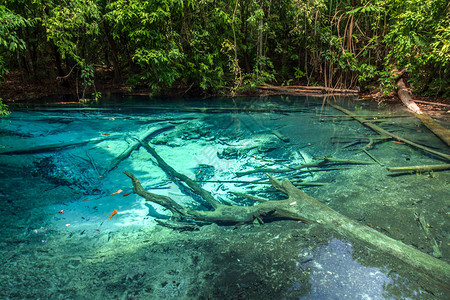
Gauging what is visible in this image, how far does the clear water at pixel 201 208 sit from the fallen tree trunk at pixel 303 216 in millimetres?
86

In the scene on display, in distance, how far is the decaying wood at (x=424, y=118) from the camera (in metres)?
4.83

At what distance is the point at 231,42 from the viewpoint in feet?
32.3

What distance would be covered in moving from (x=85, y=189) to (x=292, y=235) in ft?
7.96

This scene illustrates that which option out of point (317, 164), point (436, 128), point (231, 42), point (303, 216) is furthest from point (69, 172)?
point (231, 42)

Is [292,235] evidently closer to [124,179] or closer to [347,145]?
[124,179]

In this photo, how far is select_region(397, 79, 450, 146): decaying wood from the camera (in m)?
4.83

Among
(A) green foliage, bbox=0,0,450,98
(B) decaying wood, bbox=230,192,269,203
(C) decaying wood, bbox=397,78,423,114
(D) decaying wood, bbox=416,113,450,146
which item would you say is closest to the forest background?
(A) green foliage, bbox=0,0,450,98

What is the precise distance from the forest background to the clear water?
3.25 m

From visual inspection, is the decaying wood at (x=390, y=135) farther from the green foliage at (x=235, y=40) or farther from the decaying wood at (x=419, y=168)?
the green foliage at (x=235, y=40)

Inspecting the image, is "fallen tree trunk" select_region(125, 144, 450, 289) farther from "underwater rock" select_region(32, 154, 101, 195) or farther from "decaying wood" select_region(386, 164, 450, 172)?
"decaying wood" select_region(386, 164, 450, 172)

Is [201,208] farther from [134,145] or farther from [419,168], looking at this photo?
[419,168]

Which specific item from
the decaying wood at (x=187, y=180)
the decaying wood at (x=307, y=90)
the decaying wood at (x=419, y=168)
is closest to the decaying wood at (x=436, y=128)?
the decaying wood at (x=419, y=168)

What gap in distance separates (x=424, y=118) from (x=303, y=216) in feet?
17.4

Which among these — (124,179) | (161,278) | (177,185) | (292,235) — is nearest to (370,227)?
(292,235)
